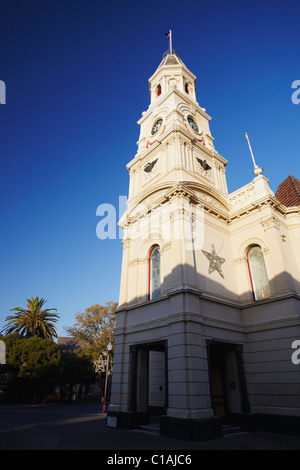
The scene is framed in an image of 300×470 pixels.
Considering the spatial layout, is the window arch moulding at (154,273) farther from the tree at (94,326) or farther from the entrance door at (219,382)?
the tree at (94,326)

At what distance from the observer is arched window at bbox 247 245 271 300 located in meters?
16.4

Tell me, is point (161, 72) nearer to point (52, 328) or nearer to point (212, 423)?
point (212, 423)

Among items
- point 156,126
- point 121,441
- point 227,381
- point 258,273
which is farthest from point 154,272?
point 156,126

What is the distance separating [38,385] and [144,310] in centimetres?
2418

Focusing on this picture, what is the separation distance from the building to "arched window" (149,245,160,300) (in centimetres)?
7

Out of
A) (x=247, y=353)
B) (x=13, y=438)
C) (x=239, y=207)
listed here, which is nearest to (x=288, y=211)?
(x=239, y=207)

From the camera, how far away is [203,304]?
1441cm

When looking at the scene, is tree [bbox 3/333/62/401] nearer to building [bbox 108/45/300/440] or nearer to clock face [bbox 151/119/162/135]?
building [bbox 108/45/300/440]

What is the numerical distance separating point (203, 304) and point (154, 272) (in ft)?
13.0

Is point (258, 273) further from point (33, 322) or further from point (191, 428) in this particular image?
point (33, 322)

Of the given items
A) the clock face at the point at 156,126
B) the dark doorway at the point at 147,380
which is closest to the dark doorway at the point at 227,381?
the dark doorway at the point at 147,380

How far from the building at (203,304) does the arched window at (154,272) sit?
0.22ft

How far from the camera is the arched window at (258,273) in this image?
1641 centimetres

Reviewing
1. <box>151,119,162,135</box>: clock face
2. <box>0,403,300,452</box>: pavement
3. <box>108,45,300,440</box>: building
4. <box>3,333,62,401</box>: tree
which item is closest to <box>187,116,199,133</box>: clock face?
<box>151,119,162,135</box>: clock face
